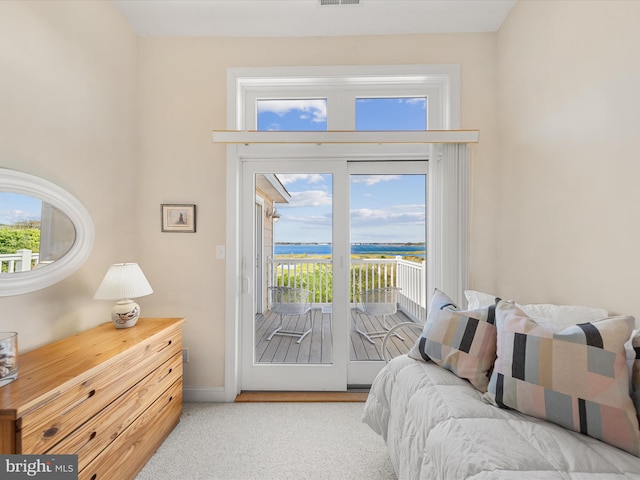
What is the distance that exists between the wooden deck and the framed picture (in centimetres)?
99

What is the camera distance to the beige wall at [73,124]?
1.52m

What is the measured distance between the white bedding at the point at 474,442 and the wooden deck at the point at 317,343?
1.09 m

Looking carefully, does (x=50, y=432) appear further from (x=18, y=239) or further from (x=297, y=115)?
(x=297, y=115)

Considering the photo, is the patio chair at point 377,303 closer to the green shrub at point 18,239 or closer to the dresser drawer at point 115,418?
the dresser drawer at point 115,418

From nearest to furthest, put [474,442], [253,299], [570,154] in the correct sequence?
[474,442]
[570,154]
[253,299]

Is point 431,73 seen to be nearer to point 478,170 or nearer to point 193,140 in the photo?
point 478,170

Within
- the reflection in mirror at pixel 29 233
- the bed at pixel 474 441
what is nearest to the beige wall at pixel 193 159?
the reflection in mirror at pixel 29 233

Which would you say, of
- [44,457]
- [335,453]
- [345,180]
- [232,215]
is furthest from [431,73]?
[44,457]

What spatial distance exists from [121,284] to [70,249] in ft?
1.15

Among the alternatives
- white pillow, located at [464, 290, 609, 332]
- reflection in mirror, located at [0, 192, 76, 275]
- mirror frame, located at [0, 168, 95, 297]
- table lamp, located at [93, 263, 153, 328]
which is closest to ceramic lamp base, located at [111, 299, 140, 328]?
table lamp, located at [93, 263, 153, 328]

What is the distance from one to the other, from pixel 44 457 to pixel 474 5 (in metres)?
3.56

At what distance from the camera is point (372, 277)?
8.55 feet

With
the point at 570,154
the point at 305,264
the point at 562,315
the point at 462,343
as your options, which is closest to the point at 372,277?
the point at 305,264

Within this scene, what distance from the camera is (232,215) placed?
2451 millimetres
